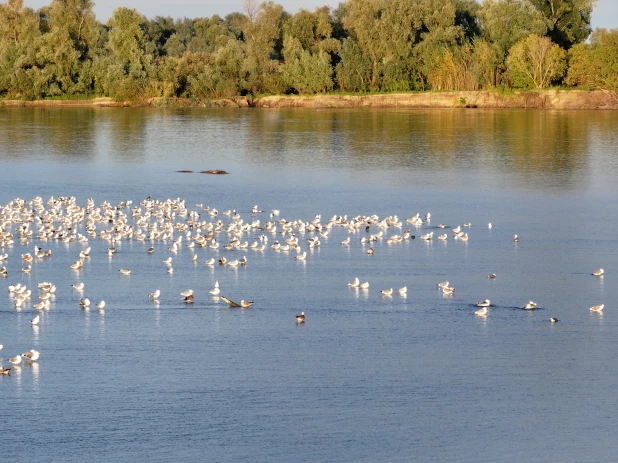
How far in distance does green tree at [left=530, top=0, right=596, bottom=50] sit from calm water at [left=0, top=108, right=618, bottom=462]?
2725 inches

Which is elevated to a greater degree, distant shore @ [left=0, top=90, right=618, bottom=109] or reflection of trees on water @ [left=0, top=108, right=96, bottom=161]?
distant shore @ [left=0, top=90, right=618, bottom=109]

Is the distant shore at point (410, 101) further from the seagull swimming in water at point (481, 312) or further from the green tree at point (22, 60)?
the seagull swimming in water at point (481, 312)

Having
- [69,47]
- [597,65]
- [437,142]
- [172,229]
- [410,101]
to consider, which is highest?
[69,47]

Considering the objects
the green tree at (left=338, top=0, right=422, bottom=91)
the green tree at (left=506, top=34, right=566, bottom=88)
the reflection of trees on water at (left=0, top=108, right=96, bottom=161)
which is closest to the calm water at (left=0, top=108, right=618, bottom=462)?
the reflection of trees on water at (left=0, top=108, right=96, bottom=161)

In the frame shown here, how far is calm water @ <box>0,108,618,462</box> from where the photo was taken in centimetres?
1481

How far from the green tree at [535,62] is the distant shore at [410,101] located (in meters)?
1.38

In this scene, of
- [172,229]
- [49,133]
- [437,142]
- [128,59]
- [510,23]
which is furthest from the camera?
[128,59]

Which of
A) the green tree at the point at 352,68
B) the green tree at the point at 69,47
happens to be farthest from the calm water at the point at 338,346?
the green tree at the point at 69,47

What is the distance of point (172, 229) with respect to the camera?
96.2 feet

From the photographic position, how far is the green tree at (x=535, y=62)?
9575cm

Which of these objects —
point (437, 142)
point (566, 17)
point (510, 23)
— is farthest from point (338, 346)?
point (566, 17)

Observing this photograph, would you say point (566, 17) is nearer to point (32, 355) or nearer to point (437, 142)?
point (437, 142)

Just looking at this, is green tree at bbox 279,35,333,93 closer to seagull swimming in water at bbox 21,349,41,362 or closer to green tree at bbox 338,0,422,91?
green tree at bbox 338,0,422,91

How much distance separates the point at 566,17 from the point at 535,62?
13.5 m
